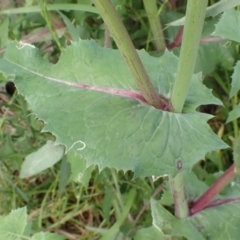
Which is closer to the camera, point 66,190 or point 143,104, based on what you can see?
point 143,104

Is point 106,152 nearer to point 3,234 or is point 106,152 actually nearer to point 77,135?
point 77,135

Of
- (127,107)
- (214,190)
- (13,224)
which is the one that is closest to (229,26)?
(127,107)

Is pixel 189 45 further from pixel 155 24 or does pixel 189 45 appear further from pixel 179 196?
pixel 155 24

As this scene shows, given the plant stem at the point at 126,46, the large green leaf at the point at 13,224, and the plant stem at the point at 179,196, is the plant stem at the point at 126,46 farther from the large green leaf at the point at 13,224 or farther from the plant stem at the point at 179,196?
the large green leaf at the point at 13,224

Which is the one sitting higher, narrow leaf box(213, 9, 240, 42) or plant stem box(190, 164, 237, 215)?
narrow leaf box(213, 9, 240, 42)

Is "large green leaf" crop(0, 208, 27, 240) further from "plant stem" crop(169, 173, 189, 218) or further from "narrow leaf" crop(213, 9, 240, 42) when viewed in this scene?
"narrow leaf" crop(213, 9, 240, 42)

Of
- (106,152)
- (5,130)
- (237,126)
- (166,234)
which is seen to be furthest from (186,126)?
(5,130)

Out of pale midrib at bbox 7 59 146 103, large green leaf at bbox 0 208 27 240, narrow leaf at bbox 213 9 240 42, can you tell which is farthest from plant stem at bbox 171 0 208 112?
large green leaf at bbox 0 208 27 240
